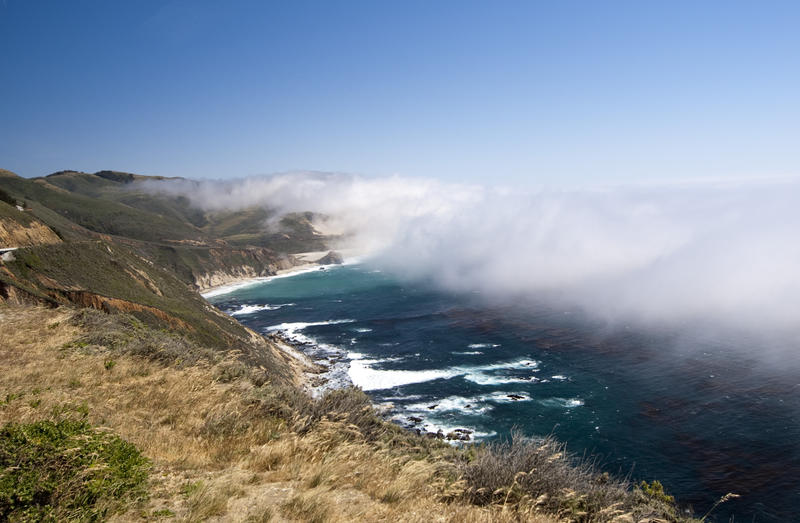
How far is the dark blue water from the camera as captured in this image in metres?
31.6

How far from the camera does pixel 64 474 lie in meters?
5.56

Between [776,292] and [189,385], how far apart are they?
116m

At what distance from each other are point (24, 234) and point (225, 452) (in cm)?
5365

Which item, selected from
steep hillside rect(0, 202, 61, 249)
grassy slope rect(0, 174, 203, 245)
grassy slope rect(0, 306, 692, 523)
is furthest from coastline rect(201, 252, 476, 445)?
grassy slope rect(0, 174, 203, 245)

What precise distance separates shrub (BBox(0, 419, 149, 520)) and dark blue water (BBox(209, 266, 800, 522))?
1021 inches

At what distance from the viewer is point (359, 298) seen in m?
107

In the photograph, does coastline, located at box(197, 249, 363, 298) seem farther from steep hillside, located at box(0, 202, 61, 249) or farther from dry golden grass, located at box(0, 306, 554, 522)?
dry golden grass, located at box(0, 306, 554, 522)

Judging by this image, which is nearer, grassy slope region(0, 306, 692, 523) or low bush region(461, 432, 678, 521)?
grassy slope region(0, 306, 692, 523)

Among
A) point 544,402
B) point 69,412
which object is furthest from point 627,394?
point 69,412

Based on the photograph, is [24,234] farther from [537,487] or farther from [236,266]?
[236,266]

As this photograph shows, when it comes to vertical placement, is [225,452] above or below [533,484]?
above

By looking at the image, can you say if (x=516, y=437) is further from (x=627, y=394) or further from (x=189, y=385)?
(x=627, y=394)

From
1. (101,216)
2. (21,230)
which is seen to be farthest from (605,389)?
(101,216)

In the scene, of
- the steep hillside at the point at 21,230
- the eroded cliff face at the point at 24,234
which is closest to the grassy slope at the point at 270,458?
the eroded cliff face at the point at 24,234
